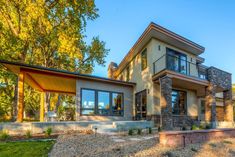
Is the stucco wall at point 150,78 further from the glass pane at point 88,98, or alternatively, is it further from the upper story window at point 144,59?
the glass pane at point 88,98

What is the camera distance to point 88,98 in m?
12.4

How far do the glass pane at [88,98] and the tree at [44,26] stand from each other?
532 centimetres

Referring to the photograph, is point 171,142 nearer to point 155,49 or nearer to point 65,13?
point 155,49

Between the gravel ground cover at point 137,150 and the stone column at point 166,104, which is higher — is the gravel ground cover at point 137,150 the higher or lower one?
the lower one

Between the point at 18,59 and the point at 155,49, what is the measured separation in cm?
1281

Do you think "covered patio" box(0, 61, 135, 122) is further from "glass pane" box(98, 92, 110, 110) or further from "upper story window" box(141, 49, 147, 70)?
"upper story window" box(141, 49, 147, 70)

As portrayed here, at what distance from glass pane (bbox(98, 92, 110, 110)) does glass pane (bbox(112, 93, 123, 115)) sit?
1.84ft

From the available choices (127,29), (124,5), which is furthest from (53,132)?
(127,29)

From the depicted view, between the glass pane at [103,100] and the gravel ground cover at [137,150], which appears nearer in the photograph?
the gravel ground cover at [137,150]

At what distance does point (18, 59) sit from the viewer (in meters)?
16.7

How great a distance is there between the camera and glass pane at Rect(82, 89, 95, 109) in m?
12.2

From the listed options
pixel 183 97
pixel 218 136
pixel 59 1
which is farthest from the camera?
pixel 59 1

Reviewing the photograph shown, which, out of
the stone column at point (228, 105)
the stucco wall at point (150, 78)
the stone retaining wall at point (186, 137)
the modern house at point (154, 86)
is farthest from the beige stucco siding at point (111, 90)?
the stone column at point (228, 105)

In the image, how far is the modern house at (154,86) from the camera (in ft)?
36.0
